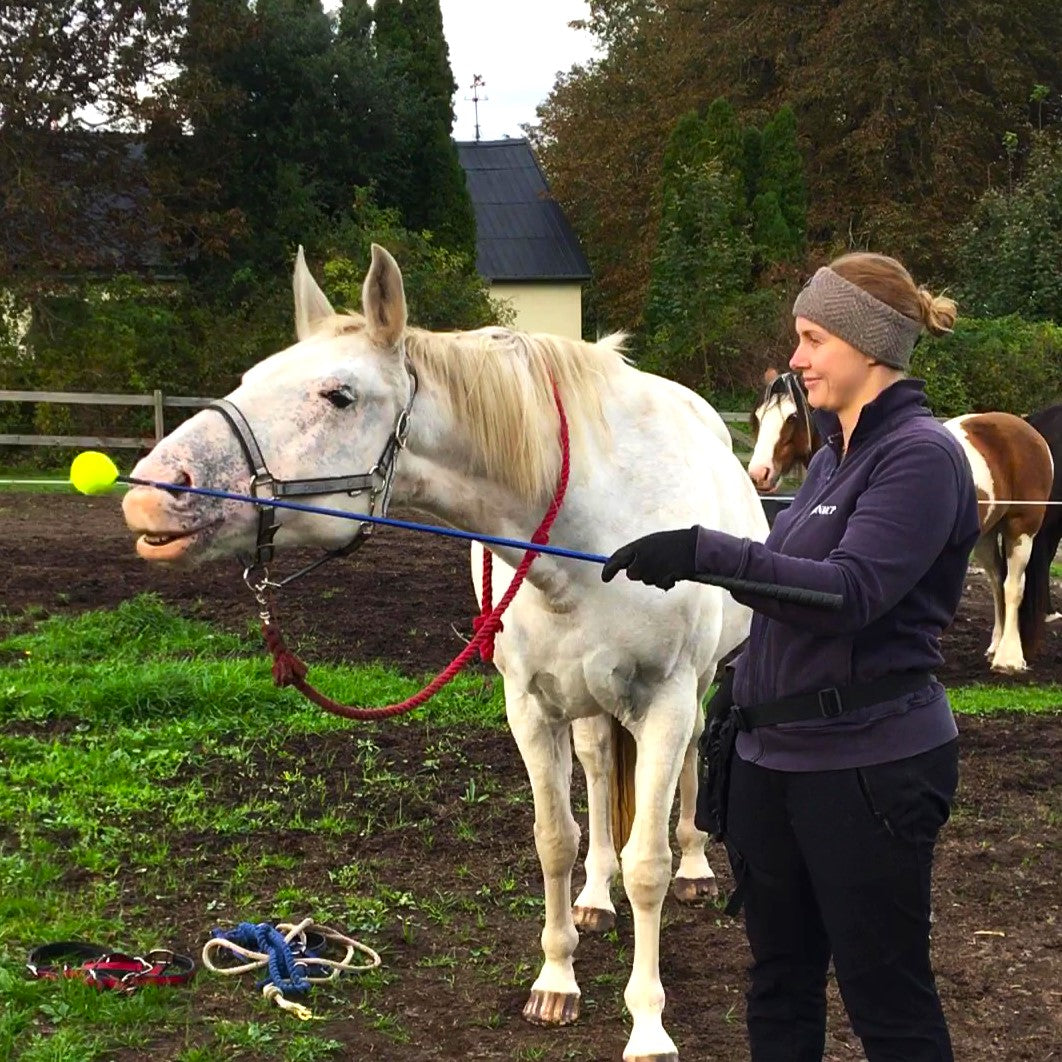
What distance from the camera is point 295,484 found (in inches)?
108

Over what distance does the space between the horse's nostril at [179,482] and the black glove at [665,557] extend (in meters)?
0.90

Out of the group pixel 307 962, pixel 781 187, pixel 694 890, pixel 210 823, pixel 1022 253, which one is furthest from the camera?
pixel 781 187

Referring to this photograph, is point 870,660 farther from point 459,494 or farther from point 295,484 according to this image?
point 295,484

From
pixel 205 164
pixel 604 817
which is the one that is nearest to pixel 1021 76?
pixel 205 164

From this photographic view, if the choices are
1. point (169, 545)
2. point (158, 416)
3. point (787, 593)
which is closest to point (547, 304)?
point (158, 416)

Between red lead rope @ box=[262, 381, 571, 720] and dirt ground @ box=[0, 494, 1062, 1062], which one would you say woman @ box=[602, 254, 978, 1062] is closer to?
red lead rope @ box=[262, 381, 571, 720]

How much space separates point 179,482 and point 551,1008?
187cm

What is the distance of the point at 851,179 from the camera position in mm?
28062

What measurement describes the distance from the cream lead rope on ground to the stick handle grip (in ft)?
6.28

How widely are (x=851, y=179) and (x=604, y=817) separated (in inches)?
→ 1026

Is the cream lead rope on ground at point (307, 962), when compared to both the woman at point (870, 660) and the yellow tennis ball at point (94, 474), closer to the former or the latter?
the yellow tennis ball at point (94, 474)

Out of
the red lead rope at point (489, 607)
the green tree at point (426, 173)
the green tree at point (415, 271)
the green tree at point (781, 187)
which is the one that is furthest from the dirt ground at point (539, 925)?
the green tree at point (781, 187)

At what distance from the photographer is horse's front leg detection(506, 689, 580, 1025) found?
3584 mm

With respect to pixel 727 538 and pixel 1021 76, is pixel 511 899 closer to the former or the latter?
pixel 727 538
